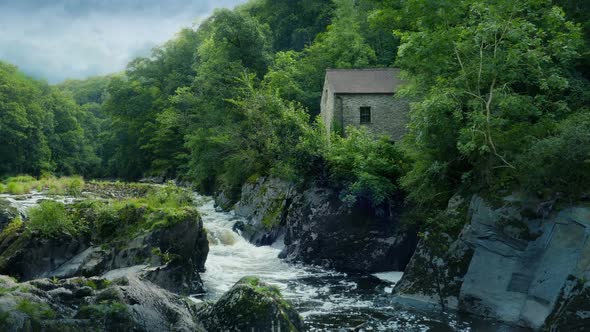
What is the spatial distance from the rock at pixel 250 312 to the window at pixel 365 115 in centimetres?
2158

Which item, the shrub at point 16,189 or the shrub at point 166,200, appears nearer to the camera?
the shrub at point 166,200

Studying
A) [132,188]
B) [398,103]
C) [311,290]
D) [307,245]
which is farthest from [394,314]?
[132,188]

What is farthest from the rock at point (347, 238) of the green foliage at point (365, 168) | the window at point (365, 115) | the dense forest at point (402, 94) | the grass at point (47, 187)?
the grass at point (47, 187)

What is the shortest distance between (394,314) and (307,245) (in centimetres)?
772

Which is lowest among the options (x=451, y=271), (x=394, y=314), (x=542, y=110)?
(x=394, y=314)

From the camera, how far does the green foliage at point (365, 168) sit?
20656 millimetres

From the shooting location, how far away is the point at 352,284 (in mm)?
18078

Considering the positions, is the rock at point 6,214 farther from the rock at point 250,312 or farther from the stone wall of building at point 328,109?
the stone wall of building at point 328,109

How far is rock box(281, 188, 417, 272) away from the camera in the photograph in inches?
792

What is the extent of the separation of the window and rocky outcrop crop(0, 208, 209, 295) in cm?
1616

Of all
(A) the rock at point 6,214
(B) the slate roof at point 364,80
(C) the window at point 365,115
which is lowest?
(A) the rock at point 6,214

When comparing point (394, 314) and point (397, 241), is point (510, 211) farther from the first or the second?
point (397, 241)

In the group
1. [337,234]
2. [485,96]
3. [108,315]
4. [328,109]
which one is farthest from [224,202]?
[108,315]

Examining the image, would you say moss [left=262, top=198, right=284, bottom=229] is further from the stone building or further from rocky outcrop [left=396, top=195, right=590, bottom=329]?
rocky outcrop [left=396, top=195, right=590, bottom=329]
